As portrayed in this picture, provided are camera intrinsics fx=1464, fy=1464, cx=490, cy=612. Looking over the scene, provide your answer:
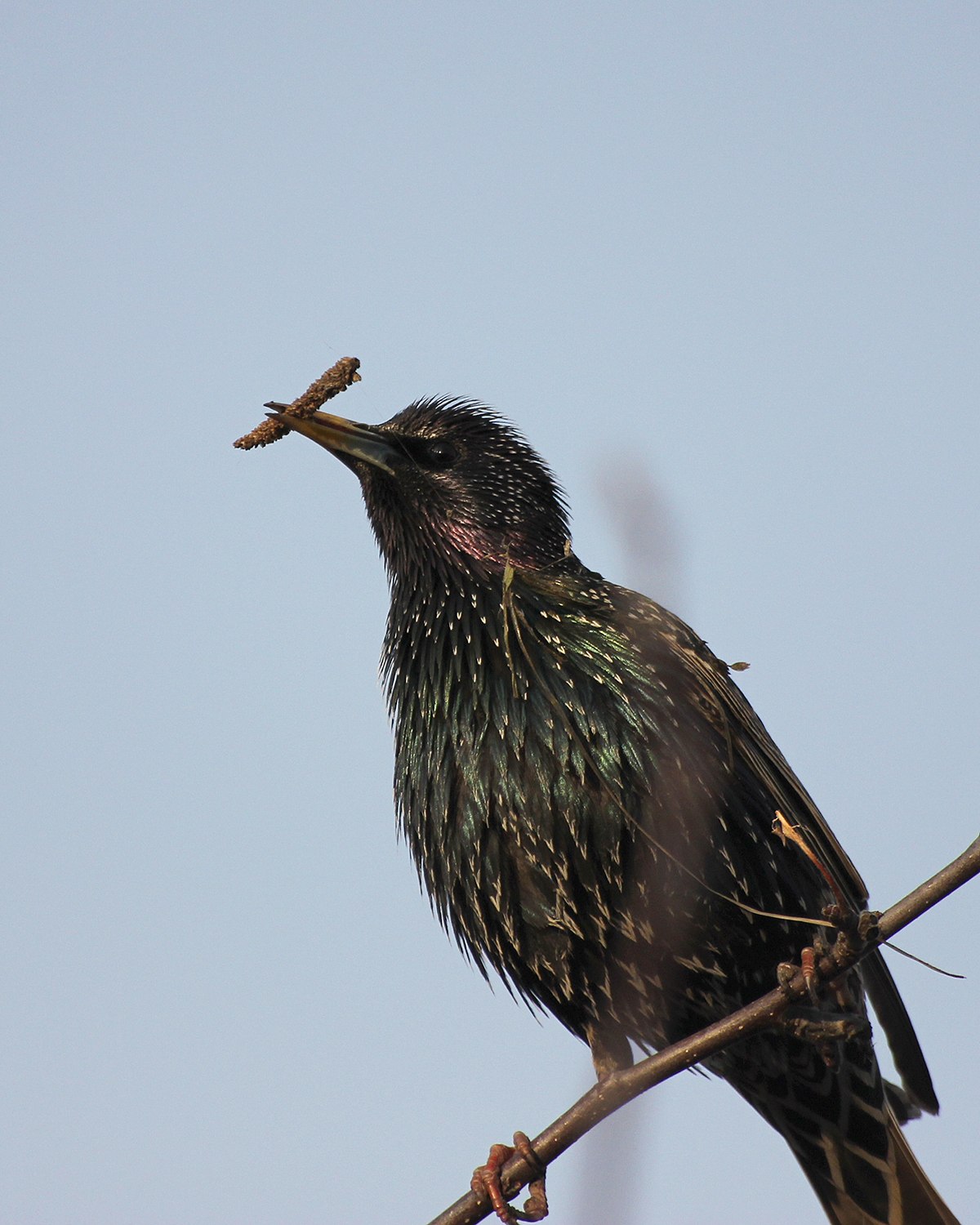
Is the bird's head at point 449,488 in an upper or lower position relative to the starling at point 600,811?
upper

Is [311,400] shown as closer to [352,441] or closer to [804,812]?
[352,441]

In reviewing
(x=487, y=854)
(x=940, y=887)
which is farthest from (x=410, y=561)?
(x=940, y=887)

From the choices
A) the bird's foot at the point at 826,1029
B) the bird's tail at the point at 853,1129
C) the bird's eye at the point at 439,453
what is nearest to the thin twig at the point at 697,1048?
the bird's foot at the point at 826,1029

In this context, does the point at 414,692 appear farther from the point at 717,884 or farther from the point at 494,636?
the point at 717,884

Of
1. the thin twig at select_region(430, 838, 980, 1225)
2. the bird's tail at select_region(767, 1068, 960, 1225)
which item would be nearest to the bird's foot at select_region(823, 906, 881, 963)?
the thin twig at select_region(430, 838, 980, 1225)

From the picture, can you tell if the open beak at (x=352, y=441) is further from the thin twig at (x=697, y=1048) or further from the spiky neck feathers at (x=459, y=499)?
the thin twig at (x=697, y=1048)

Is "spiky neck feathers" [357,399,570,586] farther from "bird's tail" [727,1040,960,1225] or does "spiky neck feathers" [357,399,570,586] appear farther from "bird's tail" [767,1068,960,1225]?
"bird's tail" [767,1068,960,1225]
